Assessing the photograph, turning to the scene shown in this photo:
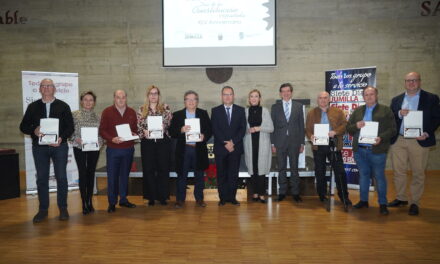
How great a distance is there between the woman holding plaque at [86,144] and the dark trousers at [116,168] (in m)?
0.20

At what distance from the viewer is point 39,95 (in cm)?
577

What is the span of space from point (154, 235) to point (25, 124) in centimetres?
203

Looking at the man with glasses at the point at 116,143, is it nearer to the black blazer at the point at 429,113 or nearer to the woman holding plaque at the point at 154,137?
the woman holding plaque at the point at 154,137

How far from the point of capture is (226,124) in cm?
464

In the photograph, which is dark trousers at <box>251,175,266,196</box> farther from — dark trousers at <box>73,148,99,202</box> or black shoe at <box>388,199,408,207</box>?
dark trousers at <box>73,148,99,202</box>

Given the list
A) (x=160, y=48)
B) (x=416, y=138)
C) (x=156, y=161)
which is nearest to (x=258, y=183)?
(x=156, y=161)

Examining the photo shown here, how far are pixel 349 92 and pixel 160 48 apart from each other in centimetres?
420

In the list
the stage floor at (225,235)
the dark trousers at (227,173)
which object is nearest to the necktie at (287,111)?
the dark trousers at (227,173)

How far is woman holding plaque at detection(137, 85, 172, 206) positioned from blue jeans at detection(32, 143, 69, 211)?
1.01 metres

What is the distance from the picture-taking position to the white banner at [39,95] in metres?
5.66

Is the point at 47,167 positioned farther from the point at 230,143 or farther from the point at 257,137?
the point at 257,137

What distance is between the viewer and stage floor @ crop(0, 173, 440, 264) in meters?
2.99

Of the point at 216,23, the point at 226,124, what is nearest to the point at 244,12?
the point at 216,23

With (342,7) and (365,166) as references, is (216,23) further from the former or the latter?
(365,166)
